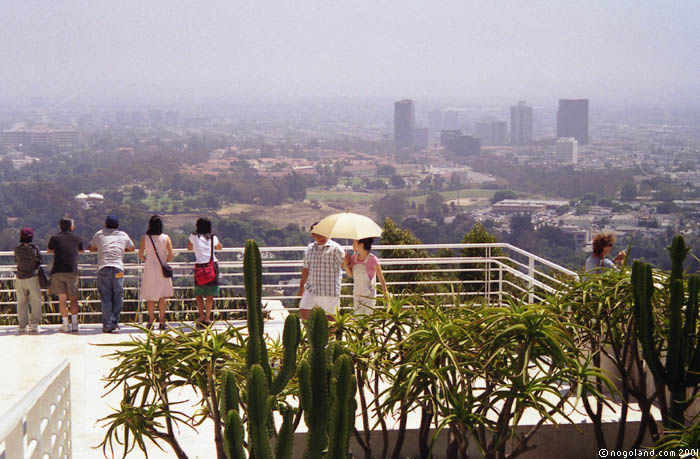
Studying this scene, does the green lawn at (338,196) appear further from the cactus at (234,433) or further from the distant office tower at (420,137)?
the cactus at (234,433)

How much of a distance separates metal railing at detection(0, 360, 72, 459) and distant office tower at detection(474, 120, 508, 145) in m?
139

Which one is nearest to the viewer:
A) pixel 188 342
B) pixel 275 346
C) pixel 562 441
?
pixel 188 342

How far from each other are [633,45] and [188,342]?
179 metres

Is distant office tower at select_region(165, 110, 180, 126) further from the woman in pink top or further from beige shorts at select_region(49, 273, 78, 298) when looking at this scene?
the woman in pink top

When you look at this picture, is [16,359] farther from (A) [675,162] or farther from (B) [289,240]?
(A) [675,162]

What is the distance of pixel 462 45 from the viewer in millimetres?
183875

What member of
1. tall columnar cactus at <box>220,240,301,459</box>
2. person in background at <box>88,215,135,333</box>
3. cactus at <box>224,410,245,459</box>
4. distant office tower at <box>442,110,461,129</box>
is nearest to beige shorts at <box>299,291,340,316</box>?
person in background at <box>88,215,135,333</box>

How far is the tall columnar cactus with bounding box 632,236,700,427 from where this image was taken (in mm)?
4074

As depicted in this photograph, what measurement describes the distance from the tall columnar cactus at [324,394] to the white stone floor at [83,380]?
1453 mm

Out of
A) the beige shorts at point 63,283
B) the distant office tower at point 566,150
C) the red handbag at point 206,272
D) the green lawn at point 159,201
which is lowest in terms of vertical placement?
the green lawn at point 159,201

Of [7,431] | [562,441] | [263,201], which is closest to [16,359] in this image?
[562,441]

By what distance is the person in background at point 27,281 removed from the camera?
827 centimetres

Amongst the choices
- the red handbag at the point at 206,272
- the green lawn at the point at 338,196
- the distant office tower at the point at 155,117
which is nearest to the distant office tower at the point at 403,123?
the green lawn at the point at 338,196

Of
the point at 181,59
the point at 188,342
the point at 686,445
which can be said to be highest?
the point at 181,59
